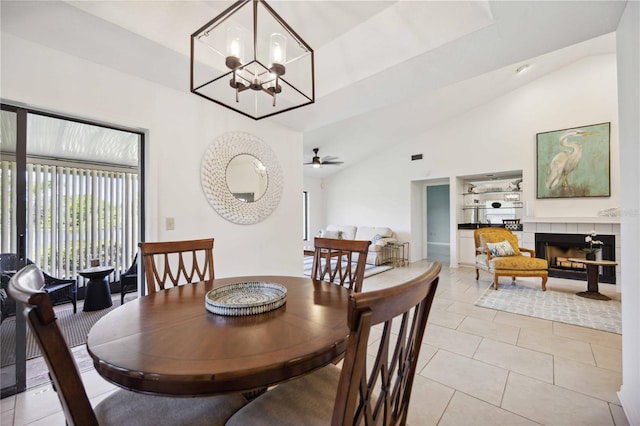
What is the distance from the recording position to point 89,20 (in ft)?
5.21

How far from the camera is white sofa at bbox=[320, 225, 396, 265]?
19.7 feet

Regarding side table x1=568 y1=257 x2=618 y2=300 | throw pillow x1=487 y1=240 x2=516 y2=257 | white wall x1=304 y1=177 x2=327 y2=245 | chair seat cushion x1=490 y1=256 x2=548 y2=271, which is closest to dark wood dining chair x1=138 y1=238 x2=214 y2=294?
chair seat cushion x1=490 y1=256 x2=548 y2=271

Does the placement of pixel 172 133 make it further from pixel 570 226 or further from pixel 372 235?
pixel 570 226

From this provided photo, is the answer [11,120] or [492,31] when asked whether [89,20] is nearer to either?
[11,120]

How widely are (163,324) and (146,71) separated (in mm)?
2038

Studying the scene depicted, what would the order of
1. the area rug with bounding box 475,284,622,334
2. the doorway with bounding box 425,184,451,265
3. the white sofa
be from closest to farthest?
the area rug with bounding box 475,284,622,334 → the white sofa → the doorway with bounding box 425,184,451,265

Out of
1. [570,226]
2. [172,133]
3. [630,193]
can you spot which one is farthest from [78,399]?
[570,226]

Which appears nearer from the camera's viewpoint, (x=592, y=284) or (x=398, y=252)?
(x=592, y=284)

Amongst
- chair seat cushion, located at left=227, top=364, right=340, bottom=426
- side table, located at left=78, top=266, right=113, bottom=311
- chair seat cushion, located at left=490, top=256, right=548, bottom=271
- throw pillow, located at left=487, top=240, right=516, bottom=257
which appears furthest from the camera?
throw pillow, located at left=487, top=240, right=516, bottom=257

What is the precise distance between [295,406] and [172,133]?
2337mm

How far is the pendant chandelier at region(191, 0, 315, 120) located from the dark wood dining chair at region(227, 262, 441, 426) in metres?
1.21

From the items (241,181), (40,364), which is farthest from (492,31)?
(40,364)

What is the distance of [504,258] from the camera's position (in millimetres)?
4121

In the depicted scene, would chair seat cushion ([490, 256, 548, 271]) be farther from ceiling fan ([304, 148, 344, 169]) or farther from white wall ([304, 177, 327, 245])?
white wall ([304, 177, 327, 245])
